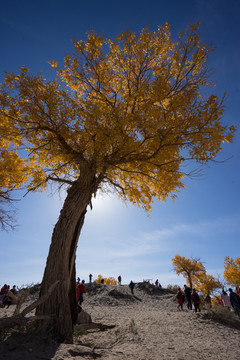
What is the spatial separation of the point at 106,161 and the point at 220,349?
19.0 ft

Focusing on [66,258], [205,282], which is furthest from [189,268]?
[66,258]

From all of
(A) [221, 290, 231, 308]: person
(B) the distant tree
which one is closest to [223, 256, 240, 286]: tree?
(B) the distant tree

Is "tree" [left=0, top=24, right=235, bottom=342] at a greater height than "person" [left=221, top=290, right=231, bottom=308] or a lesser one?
greater

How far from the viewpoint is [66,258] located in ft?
18.7

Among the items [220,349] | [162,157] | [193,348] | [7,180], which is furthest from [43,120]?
[220,349]

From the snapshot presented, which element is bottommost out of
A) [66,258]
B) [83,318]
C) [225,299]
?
[83,318]

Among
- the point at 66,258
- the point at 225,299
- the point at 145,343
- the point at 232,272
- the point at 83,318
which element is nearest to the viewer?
the point at 145,343

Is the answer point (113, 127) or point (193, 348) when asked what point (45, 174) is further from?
point (193, 348)

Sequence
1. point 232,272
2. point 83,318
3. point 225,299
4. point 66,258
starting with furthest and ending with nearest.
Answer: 1. point 232,272
2. point 225,299
3. point 83,318
4. point 66,258

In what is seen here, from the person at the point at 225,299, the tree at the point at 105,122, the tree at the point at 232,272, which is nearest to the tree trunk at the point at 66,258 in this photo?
the tree at the point at 105,122

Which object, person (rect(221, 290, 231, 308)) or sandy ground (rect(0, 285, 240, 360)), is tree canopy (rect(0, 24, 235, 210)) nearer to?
sandy ground (rect(0, 285, 240, 360))

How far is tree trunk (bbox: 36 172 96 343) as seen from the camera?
505 cm

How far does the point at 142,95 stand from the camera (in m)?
6.23

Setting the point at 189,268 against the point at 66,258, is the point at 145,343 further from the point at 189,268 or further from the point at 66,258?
the point at 189,268
